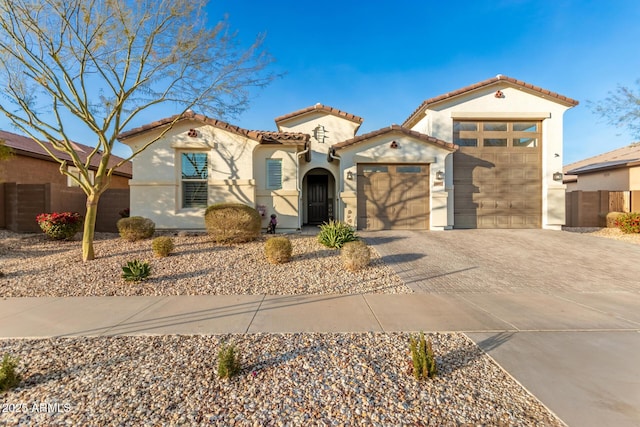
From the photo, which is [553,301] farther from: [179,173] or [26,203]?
[26,203]

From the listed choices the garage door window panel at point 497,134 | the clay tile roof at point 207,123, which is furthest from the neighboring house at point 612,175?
the clay tile roof at point 207,123

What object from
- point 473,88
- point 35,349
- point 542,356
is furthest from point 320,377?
point 473,88

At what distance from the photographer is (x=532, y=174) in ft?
43.0

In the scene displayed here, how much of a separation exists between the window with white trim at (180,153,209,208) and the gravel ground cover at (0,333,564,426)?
813 centimetres

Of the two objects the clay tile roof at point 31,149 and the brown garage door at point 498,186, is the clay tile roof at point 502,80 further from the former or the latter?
the clay tile roof at point 31,149

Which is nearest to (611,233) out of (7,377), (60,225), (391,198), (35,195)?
(391,198)

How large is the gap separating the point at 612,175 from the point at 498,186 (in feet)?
30.2

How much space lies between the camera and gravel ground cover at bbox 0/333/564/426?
2.36 meters

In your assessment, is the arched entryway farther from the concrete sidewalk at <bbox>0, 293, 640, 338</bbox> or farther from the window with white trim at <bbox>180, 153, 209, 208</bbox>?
the concrete sidewalk at <bbox>0, 293, 640, 338</bbox>

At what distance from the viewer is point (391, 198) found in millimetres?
12352

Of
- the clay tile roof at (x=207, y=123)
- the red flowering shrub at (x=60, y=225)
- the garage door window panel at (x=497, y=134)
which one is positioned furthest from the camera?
the garage door window panel at (x=497, y=134)

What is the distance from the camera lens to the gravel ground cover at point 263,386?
2.36 m

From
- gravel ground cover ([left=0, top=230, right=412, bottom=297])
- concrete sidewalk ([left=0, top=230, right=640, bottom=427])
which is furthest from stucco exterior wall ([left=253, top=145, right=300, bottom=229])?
concrete sidewalk ([left=0, top=230, right=640, bottom=427])

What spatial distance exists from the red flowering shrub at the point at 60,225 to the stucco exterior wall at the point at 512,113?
1491cm
